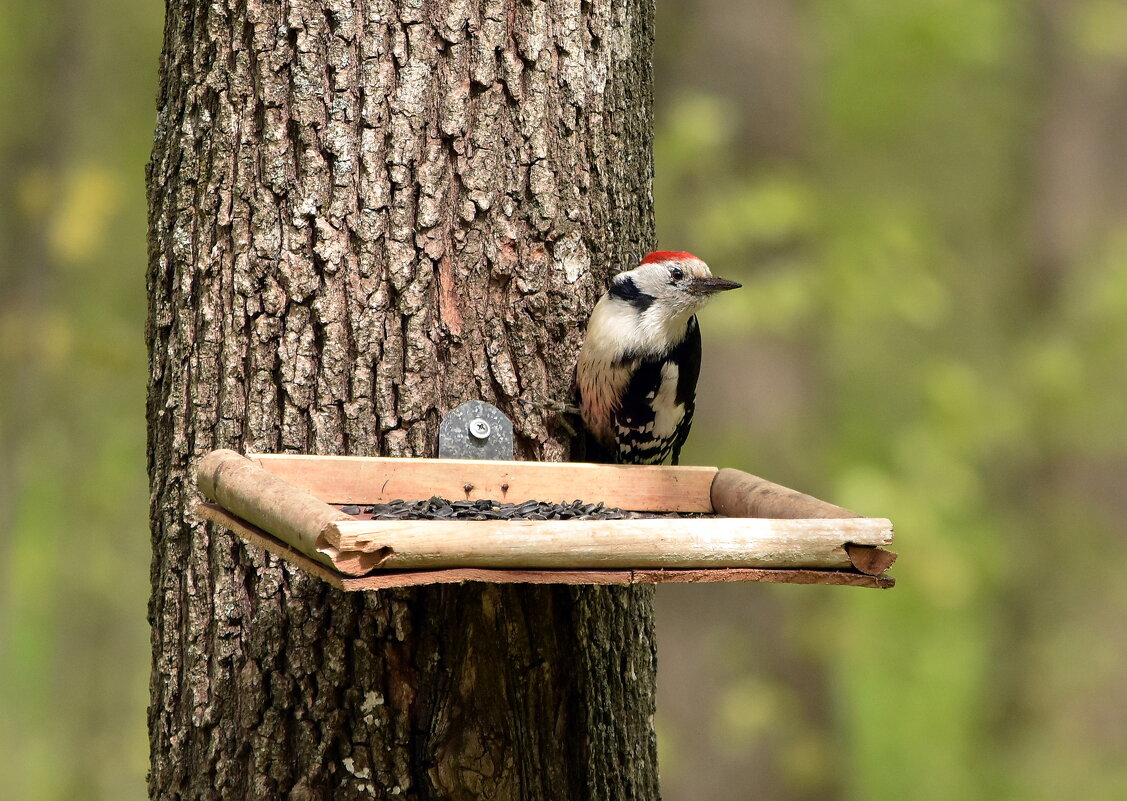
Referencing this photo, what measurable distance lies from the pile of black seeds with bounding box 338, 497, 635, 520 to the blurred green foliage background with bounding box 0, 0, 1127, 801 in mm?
3427

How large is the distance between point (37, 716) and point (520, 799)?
17.9 ft

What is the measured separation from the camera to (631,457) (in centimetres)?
254

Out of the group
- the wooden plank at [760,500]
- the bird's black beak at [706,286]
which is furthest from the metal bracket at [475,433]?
the bird's black beak at [706,286]

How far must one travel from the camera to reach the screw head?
2.16m

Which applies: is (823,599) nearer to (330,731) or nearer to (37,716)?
(330,731)

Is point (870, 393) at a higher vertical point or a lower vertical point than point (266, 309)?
higher

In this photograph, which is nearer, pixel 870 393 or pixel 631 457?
pixel 631 457

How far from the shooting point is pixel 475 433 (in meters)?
2.16

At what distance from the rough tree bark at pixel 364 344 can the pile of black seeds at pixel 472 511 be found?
0.17m

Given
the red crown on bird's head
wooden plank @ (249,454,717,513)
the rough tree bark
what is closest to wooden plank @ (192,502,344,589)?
wooden plank @ (249,454,717,513)

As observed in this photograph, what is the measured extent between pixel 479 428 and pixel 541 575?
0.68 meters

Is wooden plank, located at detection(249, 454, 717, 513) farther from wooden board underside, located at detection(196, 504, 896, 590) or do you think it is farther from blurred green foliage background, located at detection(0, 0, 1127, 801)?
blurred green foliage background, located at detection(0, 0, 1127, 801)

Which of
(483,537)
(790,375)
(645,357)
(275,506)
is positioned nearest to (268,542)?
(275,506)

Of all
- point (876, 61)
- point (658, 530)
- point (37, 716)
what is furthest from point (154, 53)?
point (658, 530)
